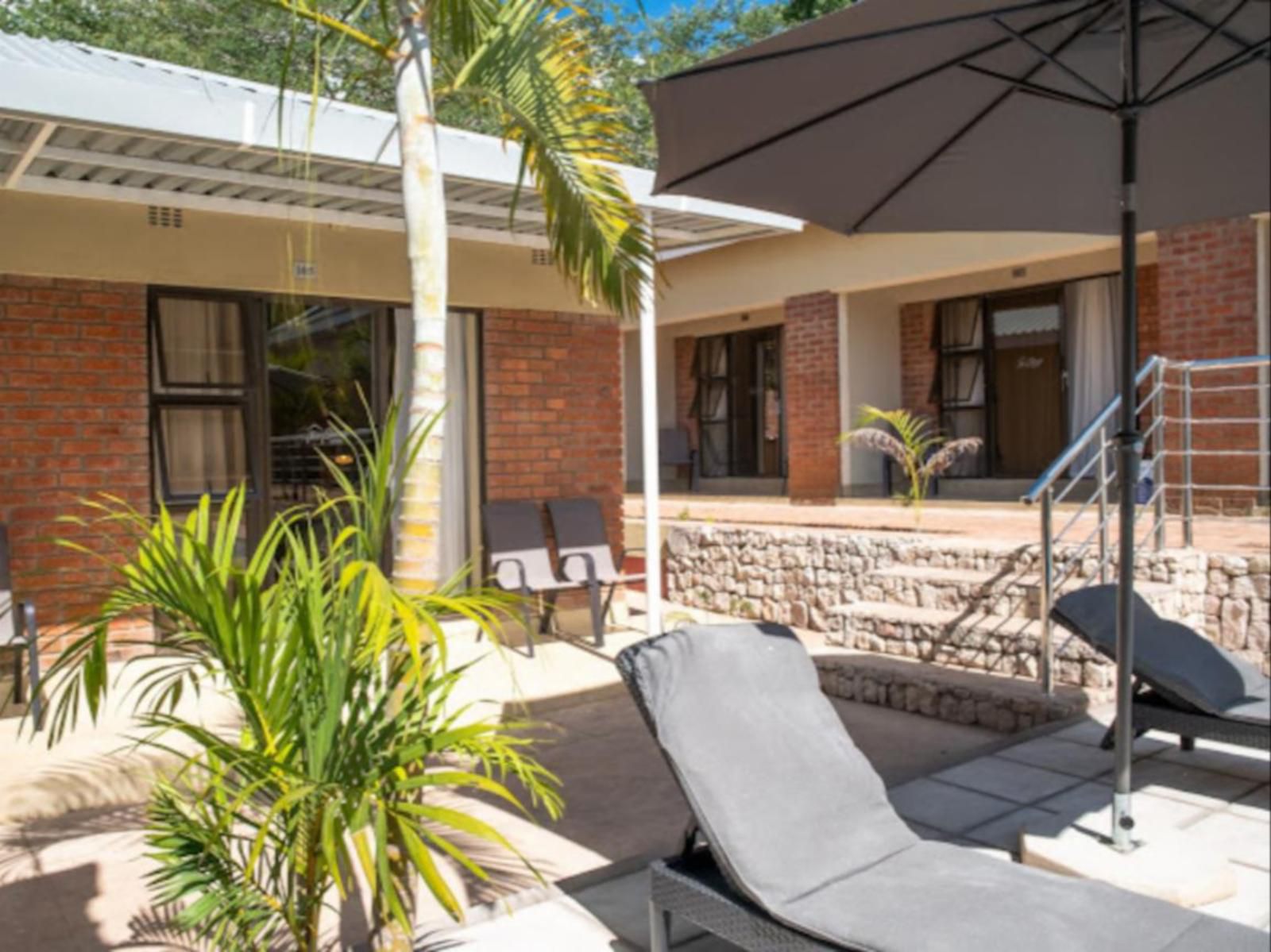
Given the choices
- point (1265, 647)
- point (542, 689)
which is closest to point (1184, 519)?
point (1265, 647)

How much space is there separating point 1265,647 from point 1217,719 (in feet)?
8.21

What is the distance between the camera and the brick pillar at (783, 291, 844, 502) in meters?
12.8

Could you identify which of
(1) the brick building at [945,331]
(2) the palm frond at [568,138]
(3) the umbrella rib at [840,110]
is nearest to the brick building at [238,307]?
(2) the palm frond at [568,138]

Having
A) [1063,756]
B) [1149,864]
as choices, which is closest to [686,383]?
[1063,756]

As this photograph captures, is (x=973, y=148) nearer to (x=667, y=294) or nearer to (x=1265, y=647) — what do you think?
(x=1265, y=647)

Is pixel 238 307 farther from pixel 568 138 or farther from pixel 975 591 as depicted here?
pixel 975 591

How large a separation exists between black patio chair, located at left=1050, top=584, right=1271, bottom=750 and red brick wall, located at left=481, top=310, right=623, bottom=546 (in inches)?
170

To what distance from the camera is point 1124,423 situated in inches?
138

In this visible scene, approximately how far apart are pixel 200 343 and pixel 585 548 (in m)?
3.00

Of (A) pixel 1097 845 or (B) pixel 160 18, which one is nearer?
(A) pixel 1097 845

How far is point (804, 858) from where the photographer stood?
2820mm

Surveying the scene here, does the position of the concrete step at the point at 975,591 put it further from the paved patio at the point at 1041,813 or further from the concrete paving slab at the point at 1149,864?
the concrete paving slab at the point at 1149,864

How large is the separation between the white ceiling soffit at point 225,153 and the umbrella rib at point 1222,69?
2.34m

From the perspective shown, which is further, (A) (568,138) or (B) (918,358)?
(B) (918,358)
